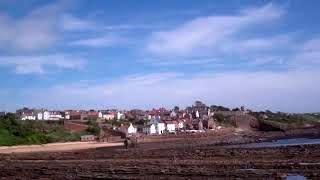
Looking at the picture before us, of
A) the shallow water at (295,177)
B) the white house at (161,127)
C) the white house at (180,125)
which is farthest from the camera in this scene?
the white house at (180,125)

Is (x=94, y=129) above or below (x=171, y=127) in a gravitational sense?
below

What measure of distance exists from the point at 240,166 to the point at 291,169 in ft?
13.0

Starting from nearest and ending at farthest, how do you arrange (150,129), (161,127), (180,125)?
(150,129)
(161,127)
(180,125)

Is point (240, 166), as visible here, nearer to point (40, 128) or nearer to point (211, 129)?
point (40, 128)

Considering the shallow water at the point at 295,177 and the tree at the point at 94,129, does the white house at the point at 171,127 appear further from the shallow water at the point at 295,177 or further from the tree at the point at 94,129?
the shallow water at the point at 295,177

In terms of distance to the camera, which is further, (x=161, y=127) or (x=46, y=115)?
(x=46, y=115)

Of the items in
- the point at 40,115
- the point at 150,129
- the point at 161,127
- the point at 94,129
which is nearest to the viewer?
the point at 94,129

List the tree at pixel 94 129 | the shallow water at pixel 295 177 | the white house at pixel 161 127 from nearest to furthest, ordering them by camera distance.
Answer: the shallow water at pixel 295 177 < the tree at pixel 94 129 < the white house at pixel 161 127

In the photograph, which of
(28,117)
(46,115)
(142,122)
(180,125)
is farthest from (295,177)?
(46,115)

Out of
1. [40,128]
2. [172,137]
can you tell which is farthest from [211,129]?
[40,128]

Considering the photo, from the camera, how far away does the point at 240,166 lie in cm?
3136

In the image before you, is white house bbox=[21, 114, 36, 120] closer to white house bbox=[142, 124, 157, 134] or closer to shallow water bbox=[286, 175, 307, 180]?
white house bbox=[142, 124, 157, 134]

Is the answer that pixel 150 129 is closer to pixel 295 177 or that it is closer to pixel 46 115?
pixel 46 115

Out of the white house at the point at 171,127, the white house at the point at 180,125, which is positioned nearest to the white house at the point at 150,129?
the white house at the point at 171,127
